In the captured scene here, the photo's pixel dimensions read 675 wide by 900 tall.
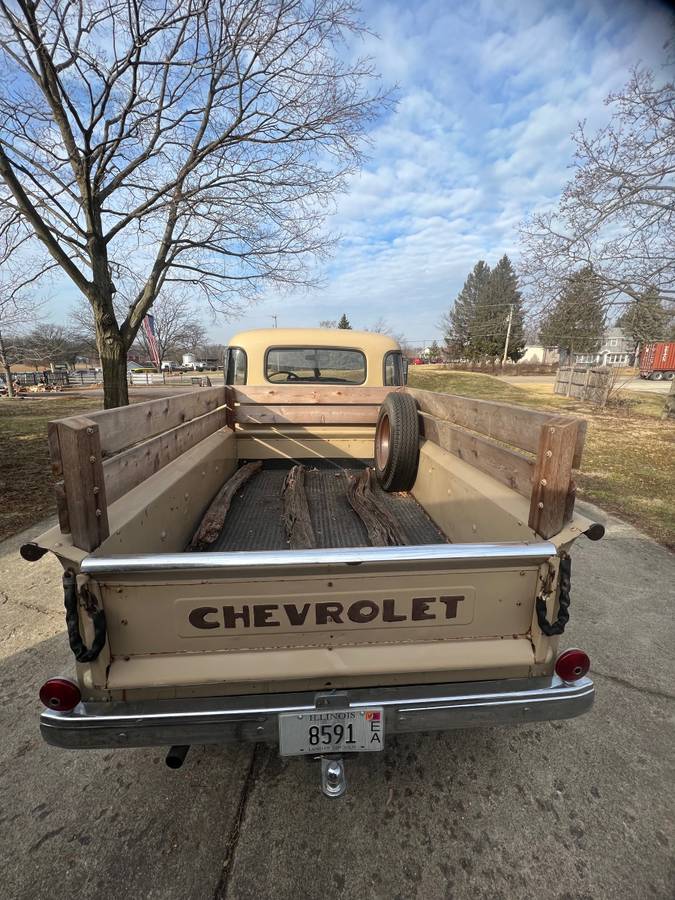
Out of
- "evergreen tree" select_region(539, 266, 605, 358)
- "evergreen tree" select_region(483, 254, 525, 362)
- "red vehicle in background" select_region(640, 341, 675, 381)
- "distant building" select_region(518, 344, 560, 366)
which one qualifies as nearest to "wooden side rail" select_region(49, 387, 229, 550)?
"evergreen tree" select_region(539, 266, 605, 358)

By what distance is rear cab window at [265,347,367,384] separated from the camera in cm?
486

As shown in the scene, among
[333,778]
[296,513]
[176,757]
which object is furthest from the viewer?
[296,513]

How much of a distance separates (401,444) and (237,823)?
7.85 feet

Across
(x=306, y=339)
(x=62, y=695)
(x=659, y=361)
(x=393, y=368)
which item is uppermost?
(x=659, y=361)

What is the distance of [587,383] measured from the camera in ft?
57.5

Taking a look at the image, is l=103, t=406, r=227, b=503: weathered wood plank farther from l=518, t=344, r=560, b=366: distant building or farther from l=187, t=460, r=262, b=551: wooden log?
l=518, t=344, r=560, b=366: distant building

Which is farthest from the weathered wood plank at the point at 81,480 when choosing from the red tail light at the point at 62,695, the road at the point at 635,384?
the road at the point at 635,384

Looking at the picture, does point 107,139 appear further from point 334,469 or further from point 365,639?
point 365,639

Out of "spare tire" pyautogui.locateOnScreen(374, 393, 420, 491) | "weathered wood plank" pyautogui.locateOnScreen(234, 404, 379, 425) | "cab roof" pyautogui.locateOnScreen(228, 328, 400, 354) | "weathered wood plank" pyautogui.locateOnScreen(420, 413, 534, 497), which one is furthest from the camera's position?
"cab roof" pyautogui.locateOnScreen(228, 328, 400, 354)

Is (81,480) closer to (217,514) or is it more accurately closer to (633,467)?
(217,514)

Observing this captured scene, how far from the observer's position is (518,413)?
1.92 meters

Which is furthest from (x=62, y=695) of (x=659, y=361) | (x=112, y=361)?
(x=659, y=361)

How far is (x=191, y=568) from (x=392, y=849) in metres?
1.39

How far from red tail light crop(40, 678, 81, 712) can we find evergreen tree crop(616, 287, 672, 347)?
14386 mm
